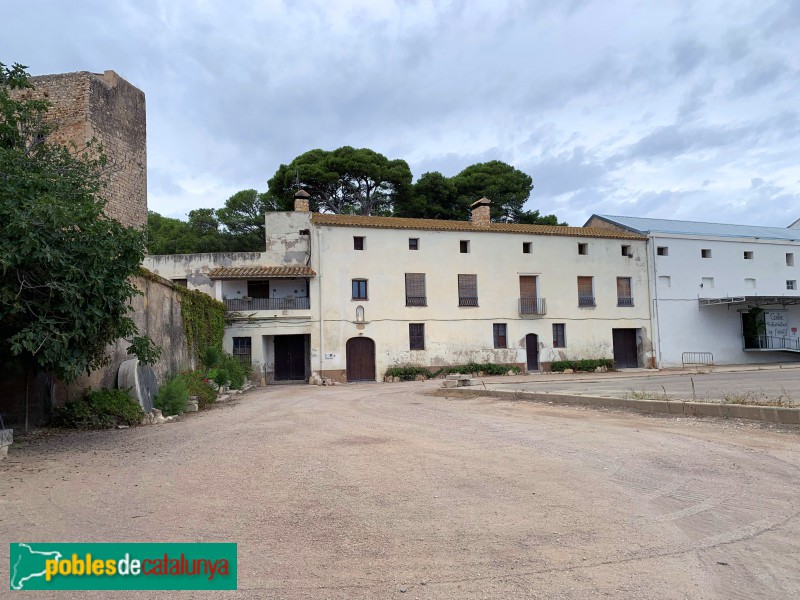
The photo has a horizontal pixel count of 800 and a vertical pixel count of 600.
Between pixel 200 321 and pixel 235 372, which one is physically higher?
pixel 200 321

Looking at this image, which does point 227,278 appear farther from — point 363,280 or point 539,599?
point 539,599

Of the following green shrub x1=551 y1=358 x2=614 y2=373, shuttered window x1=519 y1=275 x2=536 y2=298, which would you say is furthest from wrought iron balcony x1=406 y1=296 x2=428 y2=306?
green shrub x1=551 y1=358 x2=614 y2=373

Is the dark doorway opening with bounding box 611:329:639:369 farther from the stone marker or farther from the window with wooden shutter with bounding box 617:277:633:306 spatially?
the stone marker

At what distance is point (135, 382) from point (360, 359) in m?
16.9

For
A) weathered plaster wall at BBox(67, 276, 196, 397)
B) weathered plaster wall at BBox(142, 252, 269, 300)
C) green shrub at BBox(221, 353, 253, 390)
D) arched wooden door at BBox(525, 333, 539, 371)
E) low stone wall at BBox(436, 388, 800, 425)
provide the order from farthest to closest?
arched wooden door at BBox(525, 333, 539, 371) < weathered plaster wall at BBox(142, 252, 269, 300) < green shrub at BBox(221, 353, 253, 390) < weathered plaster wall at BBox(67, 276, 196, 397) < low stone wall at BBox(436, 388, 800, 425)

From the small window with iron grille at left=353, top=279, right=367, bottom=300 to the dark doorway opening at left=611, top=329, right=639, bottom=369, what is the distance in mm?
14570

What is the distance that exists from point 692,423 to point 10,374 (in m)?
11.9

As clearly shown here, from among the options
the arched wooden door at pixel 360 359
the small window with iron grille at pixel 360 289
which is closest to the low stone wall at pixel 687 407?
the arched wooden door at pixel 360 359

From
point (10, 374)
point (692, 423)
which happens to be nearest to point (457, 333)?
point (692, 423)

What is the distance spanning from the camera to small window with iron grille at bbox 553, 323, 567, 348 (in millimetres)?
32312

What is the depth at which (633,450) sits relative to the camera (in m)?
8.07

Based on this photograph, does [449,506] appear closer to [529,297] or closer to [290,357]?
→ [290,357]

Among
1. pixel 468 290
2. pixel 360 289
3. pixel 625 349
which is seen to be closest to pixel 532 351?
pixel 468 290

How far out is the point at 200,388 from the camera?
17.1 meters
